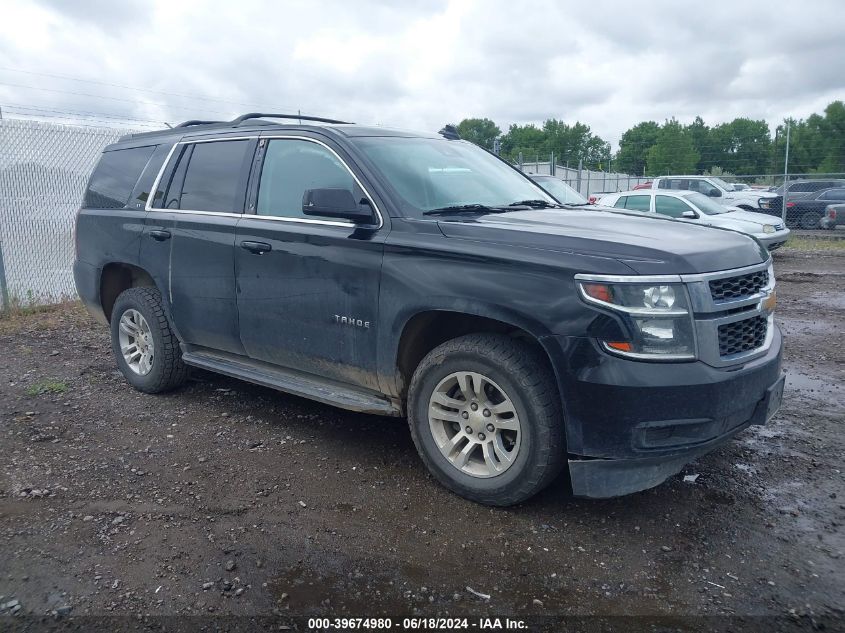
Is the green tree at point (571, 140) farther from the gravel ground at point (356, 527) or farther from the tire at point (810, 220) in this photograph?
the gravel ground at point (356, 527)

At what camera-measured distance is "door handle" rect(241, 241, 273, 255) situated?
14.7ft

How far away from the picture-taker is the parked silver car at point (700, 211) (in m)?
14.2

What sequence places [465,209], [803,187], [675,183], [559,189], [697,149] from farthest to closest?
[697,149] < [803,187] < [675,183] < [559,189] < [465,209]

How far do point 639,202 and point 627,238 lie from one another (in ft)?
40.0

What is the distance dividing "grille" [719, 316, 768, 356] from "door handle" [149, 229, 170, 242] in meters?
3.75

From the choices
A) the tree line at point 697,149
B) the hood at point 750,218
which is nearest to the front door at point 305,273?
the hood at point 750,218

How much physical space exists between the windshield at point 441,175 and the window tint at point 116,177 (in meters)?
2.21

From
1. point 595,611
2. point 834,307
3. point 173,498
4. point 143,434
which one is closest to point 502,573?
point 595,611

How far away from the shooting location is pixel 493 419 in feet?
11.9

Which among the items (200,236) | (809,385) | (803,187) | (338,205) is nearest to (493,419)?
(338,205)

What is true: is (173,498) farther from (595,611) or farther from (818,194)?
(818,194)

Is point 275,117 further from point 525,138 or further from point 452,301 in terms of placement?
point 525,138

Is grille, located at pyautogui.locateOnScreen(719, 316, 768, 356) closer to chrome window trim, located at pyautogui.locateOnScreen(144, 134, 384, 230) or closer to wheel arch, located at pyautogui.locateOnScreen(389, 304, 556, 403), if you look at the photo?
wheel arch, located at pyautogui.locateOnScreen(389, 304, 556, 403)

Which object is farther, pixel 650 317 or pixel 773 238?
pixel 773 238
